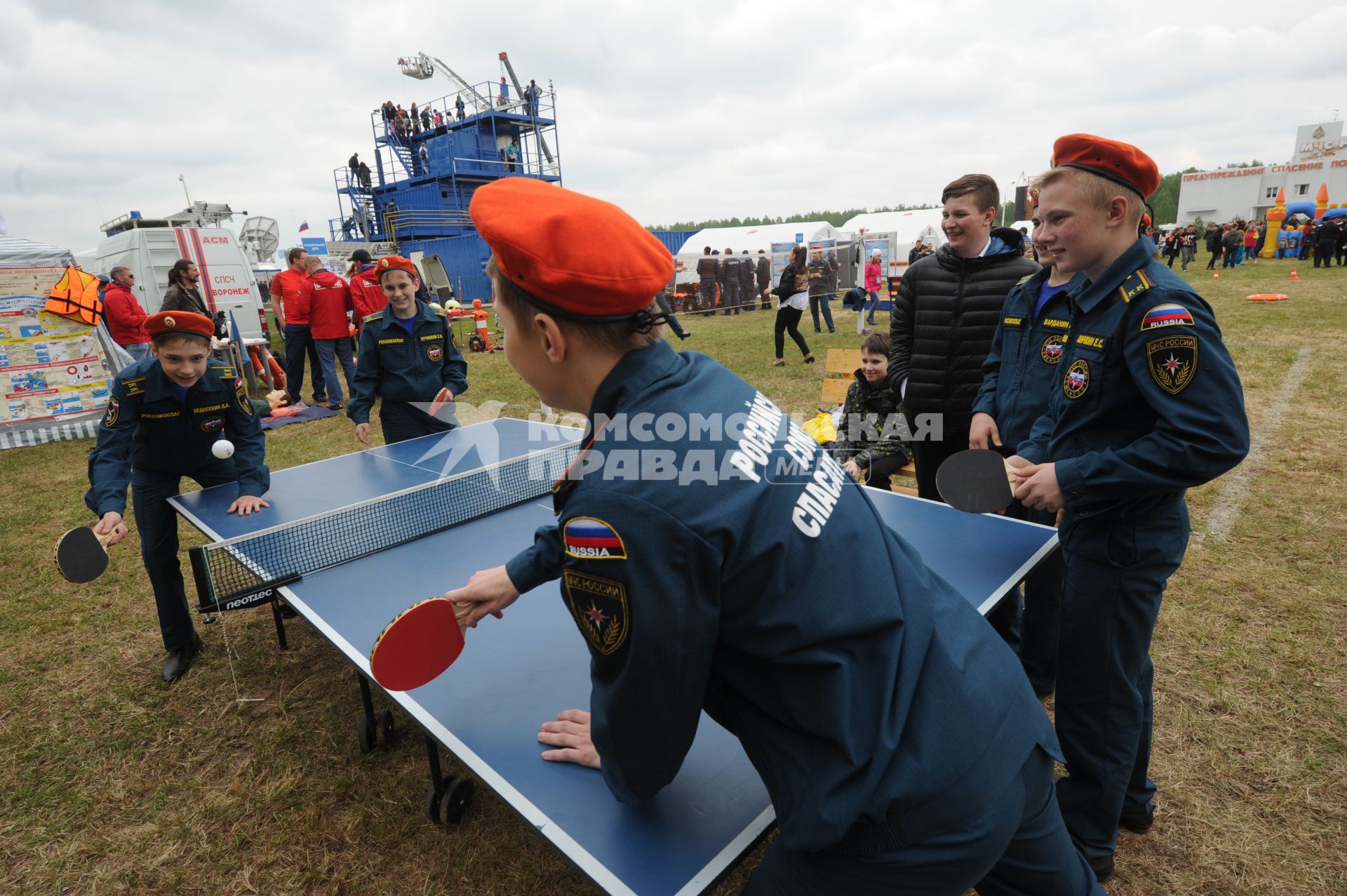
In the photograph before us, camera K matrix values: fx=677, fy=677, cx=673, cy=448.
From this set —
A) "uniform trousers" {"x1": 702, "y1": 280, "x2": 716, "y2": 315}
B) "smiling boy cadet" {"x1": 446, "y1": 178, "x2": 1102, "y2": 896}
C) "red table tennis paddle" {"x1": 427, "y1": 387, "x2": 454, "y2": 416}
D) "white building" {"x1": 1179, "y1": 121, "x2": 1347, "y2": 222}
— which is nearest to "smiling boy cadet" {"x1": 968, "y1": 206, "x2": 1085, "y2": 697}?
"smiling boy cadet" {"x1": 446, "y1": 178, "x2": 1102, "y2": 896}

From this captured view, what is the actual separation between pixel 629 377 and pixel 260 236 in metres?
27.3

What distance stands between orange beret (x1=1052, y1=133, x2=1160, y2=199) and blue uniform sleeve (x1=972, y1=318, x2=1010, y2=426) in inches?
42.7

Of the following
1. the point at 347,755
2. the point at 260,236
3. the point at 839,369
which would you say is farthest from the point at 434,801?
the point at 260,236

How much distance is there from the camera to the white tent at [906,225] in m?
24.8

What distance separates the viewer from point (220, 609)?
264cm

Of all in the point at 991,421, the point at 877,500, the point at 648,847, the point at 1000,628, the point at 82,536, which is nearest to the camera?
the point at 648,847

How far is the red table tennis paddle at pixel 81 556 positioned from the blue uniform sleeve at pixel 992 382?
3.88m

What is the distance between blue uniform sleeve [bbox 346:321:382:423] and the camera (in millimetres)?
4938

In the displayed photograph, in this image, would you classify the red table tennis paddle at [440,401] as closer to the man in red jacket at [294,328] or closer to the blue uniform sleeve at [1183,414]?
the blue uniform sleeve at [1183,414]

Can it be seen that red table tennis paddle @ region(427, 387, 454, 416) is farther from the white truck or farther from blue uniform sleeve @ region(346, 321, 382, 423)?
the white truck

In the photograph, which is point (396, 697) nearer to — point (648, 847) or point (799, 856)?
point (648, 847)

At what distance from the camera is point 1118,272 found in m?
2.05

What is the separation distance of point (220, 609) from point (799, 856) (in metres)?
2.44

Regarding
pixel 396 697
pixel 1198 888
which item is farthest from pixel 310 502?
pixel 1198 888
